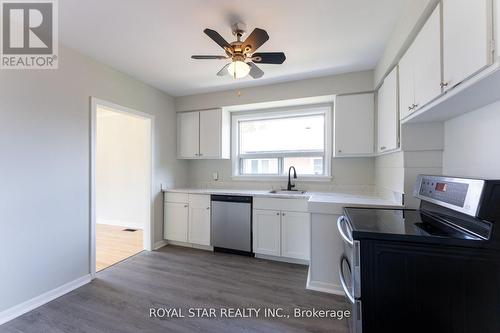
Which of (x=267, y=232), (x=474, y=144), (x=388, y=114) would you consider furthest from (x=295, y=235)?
(x=474, y=144)

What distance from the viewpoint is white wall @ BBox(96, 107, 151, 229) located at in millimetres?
4652

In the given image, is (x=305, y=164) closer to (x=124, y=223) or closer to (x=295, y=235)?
(x=295, y=235)

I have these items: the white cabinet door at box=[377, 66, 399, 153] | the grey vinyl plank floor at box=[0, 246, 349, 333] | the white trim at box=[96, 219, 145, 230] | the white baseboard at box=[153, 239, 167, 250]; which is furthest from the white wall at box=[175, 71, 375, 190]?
the white trim at box=[96, 219, 145, 230]

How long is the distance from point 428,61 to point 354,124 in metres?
1.47

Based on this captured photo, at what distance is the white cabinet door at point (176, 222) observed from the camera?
3.53 metres

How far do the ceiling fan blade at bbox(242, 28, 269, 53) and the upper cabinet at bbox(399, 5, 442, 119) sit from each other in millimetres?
1082

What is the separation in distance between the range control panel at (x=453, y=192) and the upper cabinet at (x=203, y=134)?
271 centimetres

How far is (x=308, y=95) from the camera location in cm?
316

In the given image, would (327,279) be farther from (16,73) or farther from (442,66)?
(16,73)

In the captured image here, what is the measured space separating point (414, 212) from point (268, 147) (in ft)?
7.75

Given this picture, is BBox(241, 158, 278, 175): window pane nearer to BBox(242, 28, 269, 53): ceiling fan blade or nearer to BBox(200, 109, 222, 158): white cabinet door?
BBox(200, 109, 222, 158): white cabinet door

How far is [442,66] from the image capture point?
133 cm

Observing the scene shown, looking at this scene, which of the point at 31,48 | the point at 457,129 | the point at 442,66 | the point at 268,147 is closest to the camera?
the point at 442,66

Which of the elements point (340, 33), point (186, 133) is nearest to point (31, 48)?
point (186, 133)
